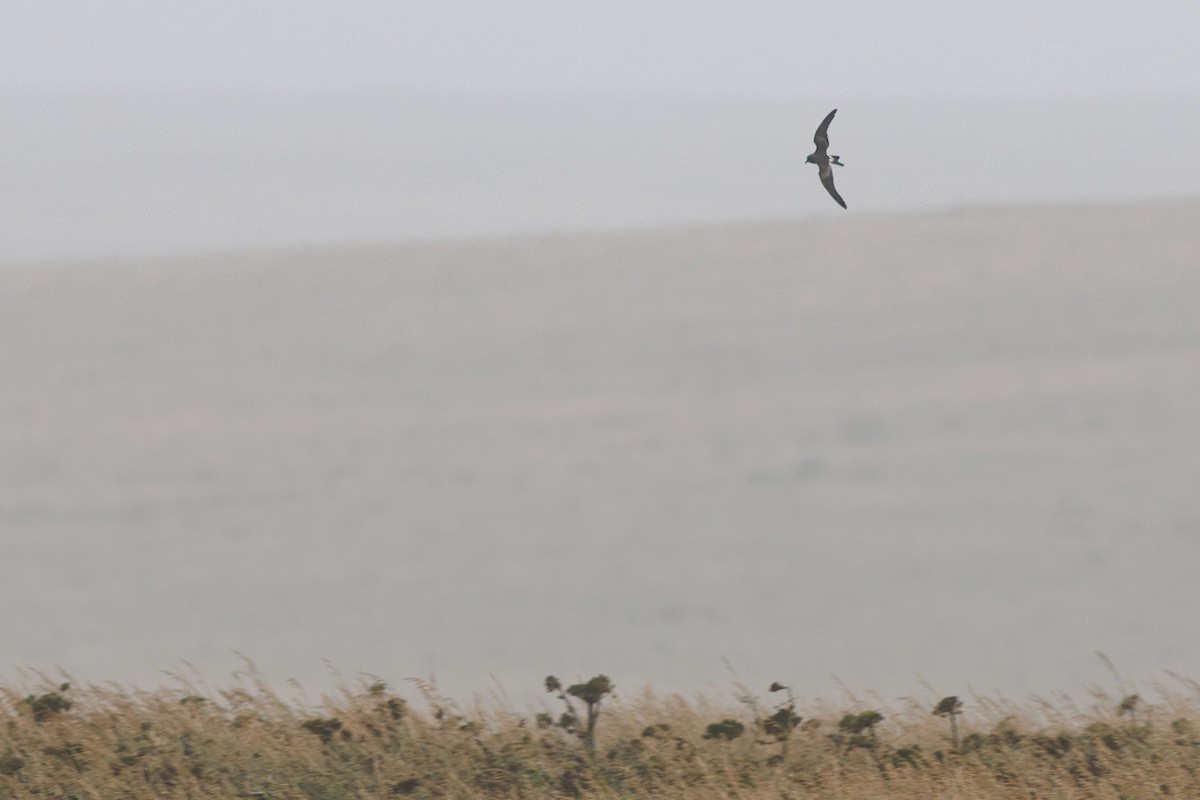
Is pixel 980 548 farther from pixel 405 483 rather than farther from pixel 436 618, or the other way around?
pixel 405 483

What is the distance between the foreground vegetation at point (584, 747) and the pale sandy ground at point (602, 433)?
703 inches

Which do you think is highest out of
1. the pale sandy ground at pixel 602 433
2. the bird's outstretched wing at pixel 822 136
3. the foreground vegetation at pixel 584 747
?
the pale sandy ground at pixel 602 433

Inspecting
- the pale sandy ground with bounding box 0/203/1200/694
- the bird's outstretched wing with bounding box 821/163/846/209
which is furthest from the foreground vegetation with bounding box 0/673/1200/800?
the pale sandy ground with bounding box 0/203/1200/694

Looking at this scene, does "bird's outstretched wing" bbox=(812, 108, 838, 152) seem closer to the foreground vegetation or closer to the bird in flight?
the bird in flight

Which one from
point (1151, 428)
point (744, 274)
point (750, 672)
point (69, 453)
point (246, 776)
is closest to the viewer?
point (246, 776)

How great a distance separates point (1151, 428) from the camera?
32.4 m

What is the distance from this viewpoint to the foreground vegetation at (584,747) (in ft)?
27.5

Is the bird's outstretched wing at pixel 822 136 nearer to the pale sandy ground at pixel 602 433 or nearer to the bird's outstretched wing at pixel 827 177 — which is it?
the bird's outstretched wing at pixel 827 177

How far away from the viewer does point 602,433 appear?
35969 mm

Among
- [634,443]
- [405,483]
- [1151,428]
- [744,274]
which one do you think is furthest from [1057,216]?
[405,483]

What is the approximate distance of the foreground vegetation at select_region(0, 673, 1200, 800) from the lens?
8.38 m

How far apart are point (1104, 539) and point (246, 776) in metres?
24.4

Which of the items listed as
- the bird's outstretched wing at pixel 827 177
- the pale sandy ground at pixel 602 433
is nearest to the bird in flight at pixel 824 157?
the bird's outstretched wing at pixel 827 177

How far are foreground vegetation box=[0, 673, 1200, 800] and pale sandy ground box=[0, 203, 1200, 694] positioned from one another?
58.6 feet
